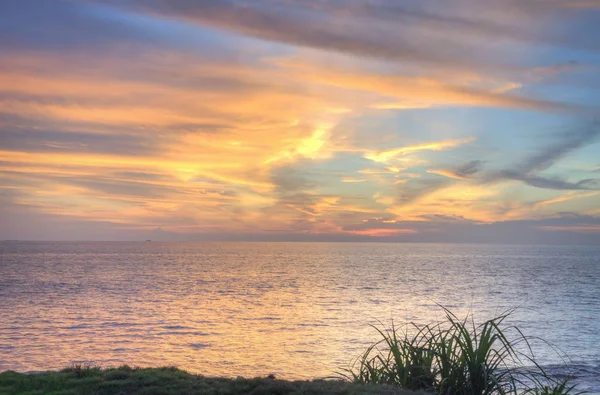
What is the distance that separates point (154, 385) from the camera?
1012cm

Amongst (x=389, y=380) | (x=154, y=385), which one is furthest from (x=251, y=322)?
(x=389, y=380)

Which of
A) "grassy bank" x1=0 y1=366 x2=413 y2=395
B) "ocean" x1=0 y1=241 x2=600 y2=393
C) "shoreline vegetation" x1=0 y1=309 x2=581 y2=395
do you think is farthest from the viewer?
"ocean" x1=0 y1=241 x2=600 y2=393

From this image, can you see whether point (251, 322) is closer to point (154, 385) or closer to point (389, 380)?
point (154, 385)

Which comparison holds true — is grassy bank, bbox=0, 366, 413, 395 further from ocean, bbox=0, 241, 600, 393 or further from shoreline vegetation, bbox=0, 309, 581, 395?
ocean, bbox=0, 241, 600, 393

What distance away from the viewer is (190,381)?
10.5 m

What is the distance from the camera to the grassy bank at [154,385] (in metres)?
9.20

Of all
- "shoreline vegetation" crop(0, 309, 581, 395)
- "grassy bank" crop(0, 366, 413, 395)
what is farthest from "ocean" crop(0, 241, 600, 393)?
"shoreline vegetation" crop(0, 309, 581, 395)

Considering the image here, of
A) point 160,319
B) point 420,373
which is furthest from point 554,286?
point 420,373

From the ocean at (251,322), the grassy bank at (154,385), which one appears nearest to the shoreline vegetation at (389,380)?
the grassy bank at (154,385)

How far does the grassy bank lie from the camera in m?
9.20

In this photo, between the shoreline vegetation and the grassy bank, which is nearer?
the shoreline vegetation

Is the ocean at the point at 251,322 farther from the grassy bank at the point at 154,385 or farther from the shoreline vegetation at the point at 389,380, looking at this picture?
the shoreline vegetation at the point at 389,380

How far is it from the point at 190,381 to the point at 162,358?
1312 centimetres

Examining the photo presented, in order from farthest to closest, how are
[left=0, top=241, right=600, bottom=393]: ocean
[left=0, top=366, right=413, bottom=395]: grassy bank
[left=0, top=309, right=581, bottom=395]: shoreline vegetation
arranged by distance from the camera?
[left=0, top=241, right=600, bottom=393]: ocean
[left=0, top=366, right=413, bottom=395]: grassy bank
[left=0, top=309, right=581, bottom=395]: shoreline vegetation
